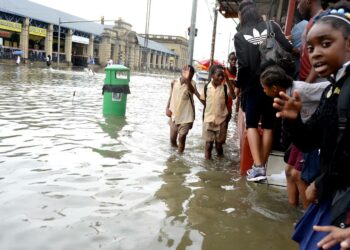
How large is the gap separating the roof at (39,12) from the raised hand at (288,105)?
4120 centimetres

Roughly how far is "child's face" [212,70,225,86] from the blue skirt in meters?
4.44

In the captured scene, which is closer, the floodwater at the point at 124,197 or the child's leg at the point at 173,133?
the floodwater at the point at 124,197

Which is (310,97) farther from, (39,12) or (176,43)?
(176,43)

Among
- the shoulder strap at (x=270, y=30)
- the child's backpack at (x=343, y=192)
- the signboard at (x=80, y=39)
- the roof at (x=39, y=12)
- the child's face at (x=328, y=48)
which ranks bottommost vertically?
the child's backpack at (x=343, y=192)

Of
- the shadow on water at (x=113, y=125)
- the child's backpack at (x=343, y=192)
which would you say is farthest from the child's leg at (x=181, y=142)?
Answer: the child's backpack at (x=343, y=192)

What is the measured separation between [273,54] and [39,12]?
48.3 m

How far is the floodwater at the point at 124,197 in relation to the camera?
3299 mm

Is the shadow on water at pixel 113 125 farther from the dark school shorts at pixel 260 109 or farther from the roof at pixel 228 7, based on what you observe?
the roof at pixel 228 7

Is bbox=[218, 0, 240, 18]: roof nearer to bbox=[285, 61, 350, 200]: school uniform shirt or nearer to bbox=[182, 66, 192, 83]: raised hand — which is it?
bbox=[182, 66, 192, 83]: raised hand

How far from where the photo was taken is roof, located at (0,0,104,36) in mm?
40375

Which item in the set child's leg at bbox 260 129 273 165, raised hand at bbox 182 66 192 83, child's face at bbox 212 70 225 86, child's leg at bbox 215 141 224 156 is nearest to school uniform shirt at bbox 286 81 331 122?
child's leg at bbox 260 129 273 165

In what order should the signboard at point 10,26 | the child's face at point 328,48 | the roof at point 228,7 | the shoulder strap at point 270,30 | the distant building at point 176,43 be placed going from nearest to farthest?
1. the child's face at point 328,48
2. the shoulder strap at point 270,30
3. the roof at point 228,7
4. the signboard at point 10,26
5. the distant building at point 176,43

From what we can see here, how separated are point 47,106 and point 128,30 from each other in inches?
2387

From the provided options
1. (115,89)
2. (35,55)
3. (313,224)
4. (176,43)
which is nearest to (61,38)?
(35,55)
